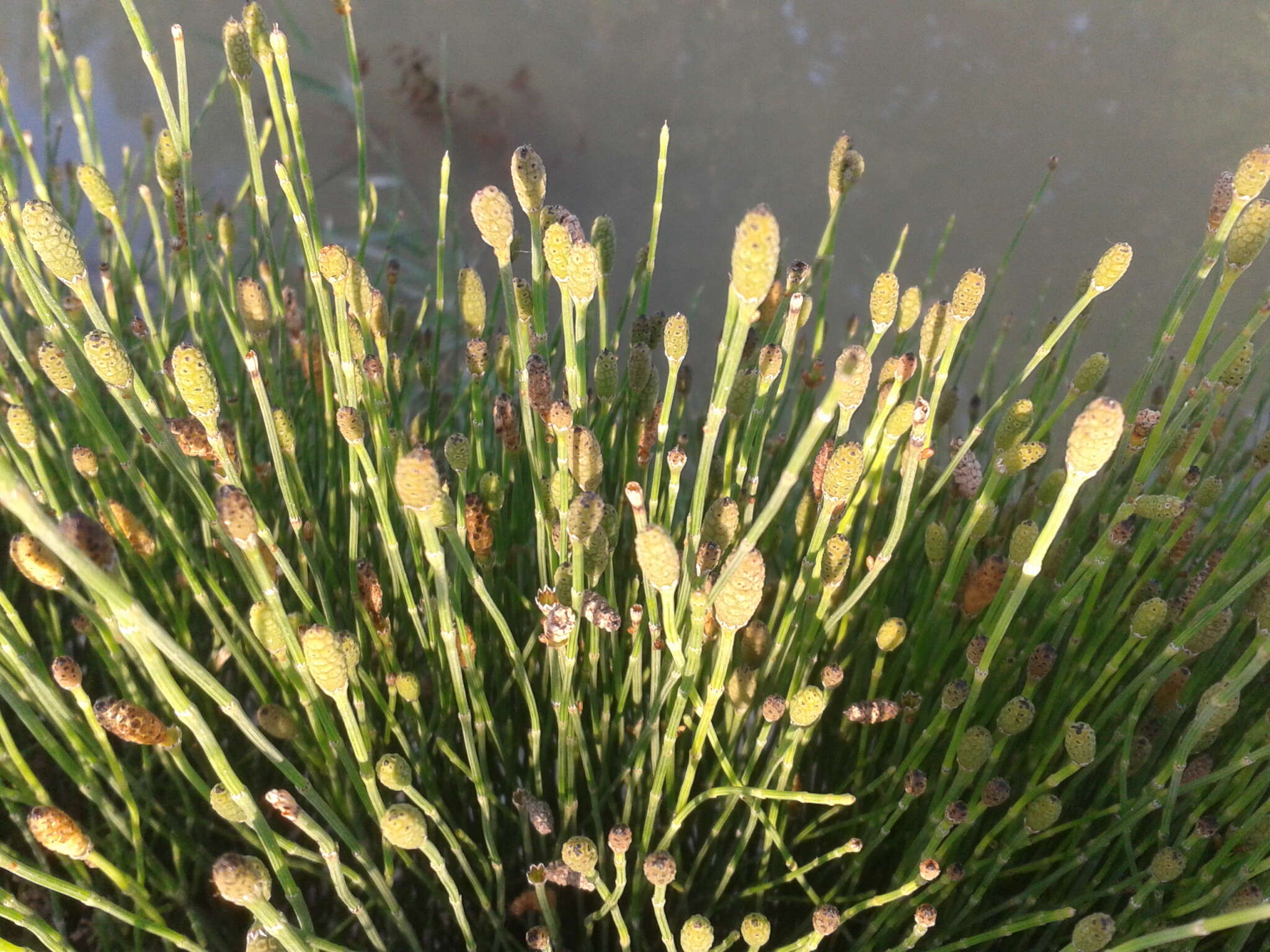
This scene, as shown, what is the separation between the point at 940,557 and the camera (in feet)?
1.63

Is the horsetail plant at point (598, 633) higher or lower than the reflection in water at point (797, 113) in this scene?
lower

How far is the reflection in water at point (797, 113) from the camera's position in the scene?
1060mm

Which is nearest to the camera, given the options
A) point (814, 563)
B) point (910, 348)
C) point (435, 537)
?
point (435, 537)

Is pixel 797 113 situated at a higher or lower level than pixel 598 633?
higher

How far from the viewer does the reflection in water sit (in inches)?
41.7

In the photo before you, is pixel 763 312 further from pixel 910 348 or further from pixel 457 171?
pixel 457 171


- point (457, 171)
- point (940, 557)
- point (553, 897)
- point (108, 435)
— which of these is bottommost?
point (553, 897)

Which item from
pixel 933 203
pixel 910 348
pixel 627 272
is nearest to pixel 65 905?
pixel 910 348

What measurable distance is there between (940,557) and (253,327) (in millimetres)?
417

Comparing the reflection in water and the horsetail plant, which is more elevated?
the reflection in water

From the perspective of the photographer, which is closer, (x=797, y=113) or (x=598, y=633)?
(x=598, y=633)

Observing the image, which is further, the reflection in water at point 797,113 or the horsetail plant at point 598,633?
the reflection in water at point 797,113

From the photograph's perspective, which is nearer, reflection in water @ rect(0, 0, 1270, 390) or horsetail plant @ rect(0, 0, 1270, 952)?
horsetail plant @ rect(0, 0, 1270, 952)

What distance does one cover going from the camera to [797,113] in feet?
4.02
